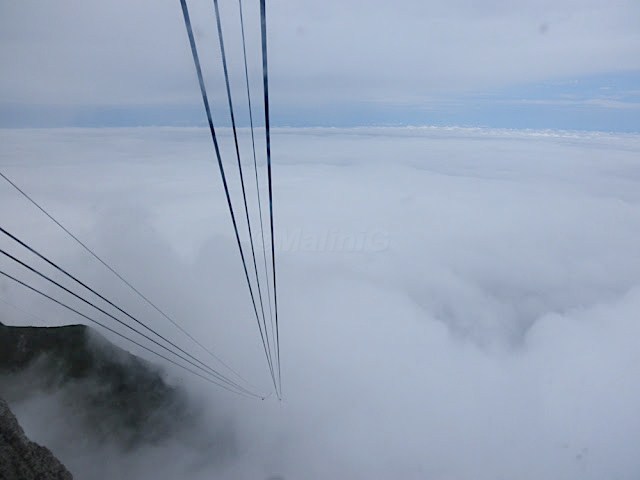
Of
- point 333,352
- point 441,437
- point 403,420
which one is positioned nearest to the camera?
point 441,437

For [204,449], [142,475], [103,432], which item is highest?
[103,432]

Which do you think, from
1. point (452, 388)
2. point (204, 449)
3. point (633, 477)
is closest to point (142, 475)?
point (204, 449)

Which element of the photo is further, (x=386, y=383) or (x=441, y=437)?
(x=386, y=383)

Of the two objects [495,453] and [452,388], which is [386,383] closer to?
[452,388]

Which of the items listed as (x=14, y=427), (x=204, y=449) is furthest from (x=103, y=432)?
(x=14, y=427)

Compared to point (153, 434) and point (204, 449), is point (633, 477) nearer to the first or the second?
point (204, 449)

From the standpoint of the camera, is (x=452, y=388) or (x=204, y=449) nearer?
(x=204, y=449)

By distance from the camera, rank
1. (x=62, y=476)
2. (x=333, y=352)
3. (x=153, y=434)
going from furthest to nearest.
A: (x=333, y=352) → (x=153, y=434) → (x=62, y=476)

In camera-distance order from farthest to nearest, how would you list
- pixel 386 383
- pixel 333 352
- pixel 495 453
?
1. pixel 333 352
2. pixel 386 383
3. pixel 495 453

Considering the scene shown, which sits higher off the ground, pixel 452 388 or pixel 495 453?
pixel 495 453
